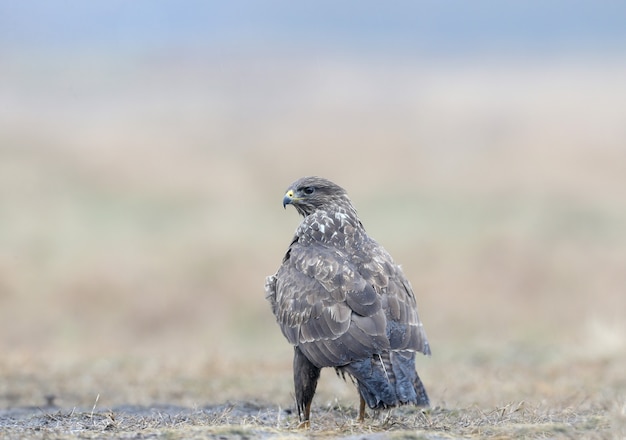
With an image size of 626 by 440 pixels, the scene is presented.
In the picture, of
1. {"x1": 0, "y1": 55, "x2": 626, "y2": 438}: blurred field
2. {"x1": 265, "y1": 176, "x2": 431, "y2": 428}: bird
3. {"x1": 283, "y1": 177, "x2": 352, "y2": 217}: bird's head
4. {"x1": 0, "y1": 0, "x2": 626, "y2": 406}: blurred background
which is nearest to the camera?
Answer: {"x1": 265, "y1": 176, "x2": 431, "y2": 428}: bird

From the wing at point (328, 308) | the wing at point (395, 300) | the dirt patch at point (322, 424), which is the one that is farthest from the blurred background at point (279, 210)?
the wing at point (395, 300)

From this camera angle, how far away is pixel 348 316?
28.0 feet

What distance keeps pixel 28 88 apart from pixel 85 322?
47.4 m

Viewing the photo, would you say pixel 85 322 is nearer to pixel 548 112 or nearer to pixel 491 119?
pixel 491 119

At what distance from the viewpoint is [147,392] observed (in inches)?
471

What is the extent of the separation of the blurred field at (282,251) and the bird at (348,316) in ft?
1.18

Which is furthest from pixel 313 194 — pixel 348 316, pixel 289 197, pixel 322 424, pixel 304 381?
pixel 322 424

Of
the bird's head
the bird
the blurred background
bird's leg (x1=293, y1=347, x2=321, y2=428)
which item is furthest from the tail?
the blurred background

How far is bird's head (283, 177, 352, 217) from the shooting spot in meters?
10.1

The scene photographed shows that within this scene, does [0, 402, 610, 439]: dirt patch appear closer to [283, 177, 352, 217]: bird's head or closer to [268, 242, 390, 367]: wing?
[268, 242, 390, 367]: wing

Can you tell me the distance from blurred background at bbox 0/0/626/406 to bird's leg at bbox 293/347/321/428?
494 cm

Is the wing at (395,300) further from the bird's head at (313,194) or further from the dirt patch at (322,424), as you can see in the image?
the bird's head at (313,194)

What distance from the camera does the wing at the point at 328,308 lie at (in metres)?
8.39

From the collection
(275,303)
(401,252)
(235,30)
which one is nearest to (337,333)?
(275,303)
